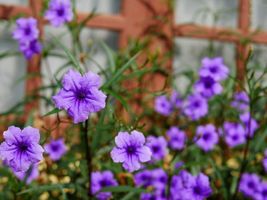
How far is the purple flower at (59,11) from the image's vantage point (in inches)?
65.7

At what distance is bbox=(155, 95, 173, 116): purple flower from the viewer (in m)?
2.32

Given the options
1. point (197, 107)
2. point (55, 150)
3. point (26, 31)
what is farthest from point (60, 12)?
point (197, 107)

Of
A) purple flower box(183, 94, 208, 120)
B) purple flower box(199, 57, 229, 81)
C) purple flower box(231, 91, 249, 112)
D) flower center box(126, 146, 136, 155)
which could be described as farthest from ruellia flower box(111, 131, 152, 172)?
purple flower box(231, 91, 249, 112)

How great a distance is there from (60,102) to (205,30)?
1.90 m

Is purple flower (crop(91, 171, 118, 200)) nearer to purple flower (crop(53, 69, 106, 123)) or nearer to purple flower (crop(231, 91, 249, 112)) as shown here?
purple flower (crop(53, 69, 106, 123))

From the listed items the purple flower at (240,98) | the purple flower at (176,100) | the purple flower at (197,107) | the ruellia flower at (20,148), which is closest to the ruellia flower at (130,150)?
the ruellia flower at (20,148)

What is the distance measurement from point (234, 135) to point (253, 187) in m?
0.28

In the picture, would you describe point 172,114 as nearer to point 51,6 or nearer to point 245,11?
point 245,11

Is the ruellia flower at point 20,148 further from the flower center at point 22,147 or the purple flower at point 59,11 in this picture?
the purple flower at point 59,11

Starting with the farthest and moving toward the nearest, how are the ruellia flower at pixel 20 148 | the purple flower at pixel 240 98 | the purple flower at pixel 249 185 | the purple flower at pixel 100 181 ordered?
the purple flower at pixel 240 98 < the purple flower at pixel 249 185 < the purple flower at pixel 100 181 < the ruellia flower at pixel 20 148

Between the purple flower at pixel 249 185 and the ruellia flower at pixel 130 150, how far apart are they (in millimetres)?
879

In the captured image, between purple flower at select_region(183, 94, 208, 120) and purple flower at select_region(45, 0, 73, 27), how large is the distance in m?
0.59

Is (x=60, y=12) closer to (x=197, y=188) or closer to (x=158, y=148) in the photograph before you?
(x=158, y=148)

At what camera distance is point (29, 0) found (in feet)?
7.64
